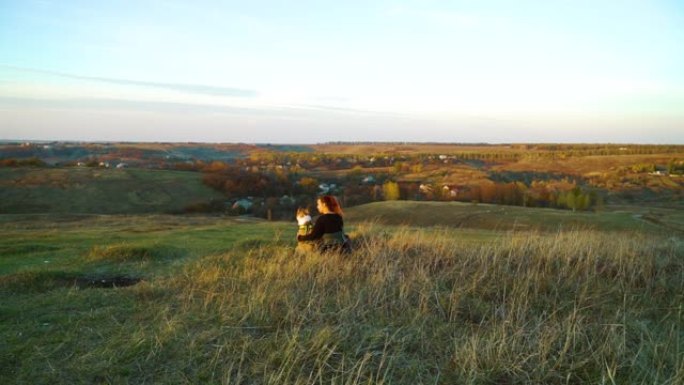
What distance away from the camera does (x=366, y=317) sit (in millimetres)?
6531

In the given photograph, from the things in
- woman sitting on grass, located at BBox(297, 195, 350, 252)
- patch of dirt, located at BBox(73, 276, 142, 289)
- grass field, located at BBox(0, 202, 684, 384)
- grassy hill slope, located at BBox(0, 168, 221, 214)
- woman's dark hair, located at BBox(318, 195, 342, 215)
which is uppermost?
woman's dark hair, located at BBox(318, 195, 342, 215)

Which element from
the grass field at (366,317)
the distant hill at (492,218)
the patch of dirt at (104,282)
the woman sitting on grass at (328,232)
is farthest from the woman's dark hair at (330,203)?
the distant hill at (492,218)

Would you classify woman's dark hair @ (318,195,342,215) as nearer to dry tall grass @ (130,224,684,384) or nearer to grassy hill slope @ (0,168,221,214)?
dry tall grass @ (130,224,684,384)

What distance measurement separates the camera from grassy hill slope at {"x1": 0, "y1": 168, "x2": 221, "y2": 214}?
54750 mm

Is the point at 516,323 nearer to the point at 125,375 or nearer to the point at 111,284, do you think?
the point at 125,375

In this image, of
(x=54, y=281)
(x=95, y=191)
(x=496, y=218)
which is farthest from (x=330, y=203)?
(x=95, y=191)

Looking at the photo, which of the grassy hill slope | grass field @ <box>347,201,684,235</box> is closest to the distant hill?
grass field @ <box>347,201,684,235</box>

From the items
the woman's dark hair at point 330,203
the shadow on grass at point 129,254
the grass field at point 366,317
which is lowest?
the shadow on grass at point 129,254

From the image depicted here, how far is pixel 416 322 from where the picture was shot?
6.37 metres

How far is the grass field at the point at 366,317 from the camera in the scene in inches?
196

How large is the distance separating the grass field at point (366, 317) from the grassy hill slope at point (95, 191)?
4838 centimetres

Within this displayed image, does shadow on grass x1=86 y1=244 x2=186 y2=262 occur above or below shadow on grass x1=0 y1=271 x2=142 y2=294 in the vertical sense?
below

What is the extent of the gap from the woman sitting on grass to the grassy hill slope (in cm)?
4962

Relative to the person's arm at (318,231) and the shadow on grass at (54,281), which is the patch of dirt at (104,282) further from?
the person's arm at (318,231)
